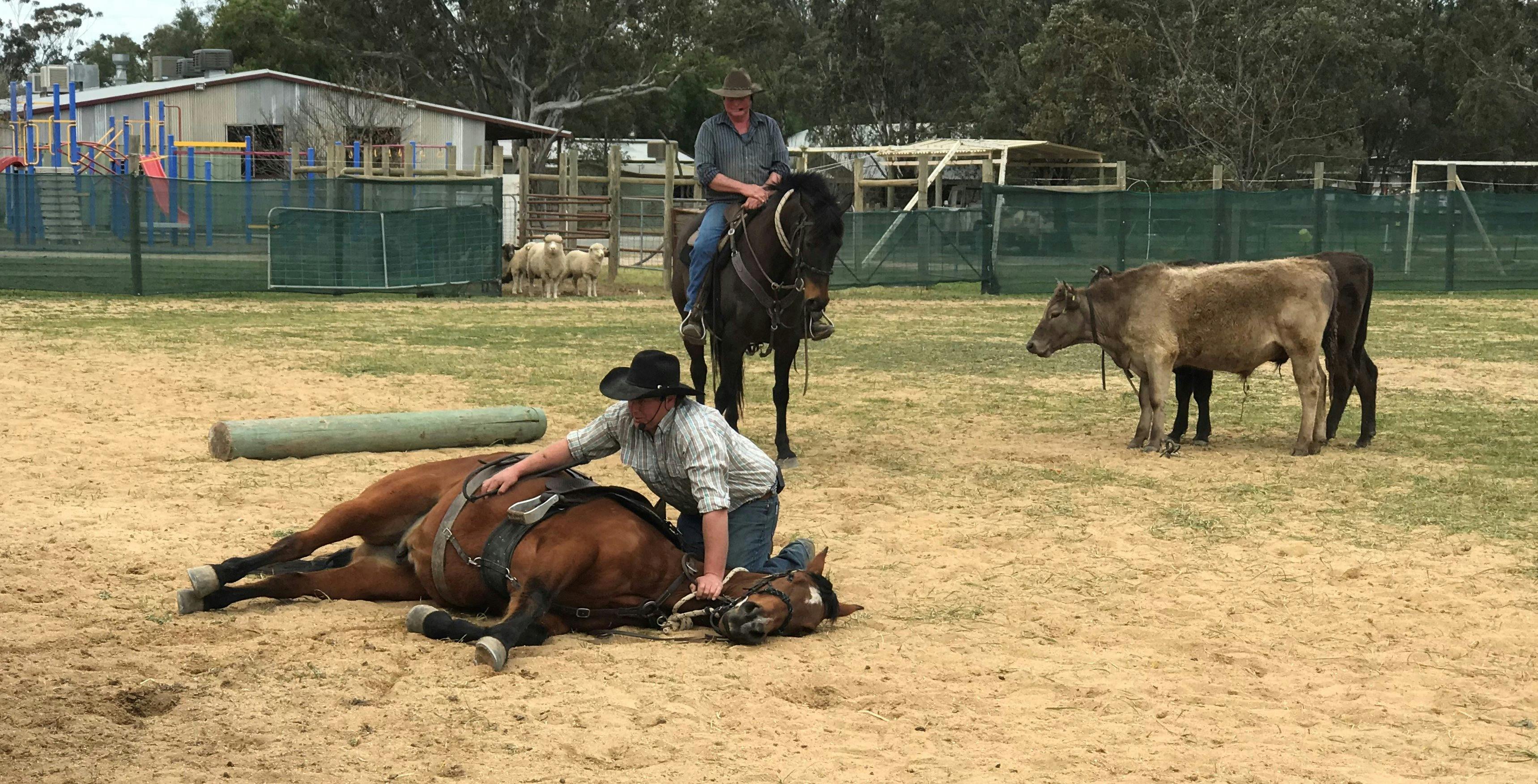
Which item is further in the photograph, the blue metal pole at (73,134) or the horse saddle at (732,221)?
the blue metal pole at (73,134)

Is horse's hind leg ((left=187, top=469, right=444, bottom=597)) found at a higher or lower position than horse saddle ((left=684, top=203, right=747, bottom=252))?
lower

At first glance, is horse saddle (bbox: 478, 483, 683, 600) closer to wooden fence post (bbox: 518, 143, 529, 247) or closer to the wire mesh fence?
the wire mesh fence

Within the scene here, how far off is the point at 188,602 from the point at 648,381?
213 centimetres

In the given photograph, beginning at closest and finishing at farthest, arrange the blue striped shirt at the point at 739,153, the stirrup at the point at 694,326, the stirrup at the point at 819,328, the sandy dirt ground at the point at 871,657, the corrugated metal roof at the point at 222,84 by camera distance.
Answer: the sandy dirt ground at the point at 871,657 < the stirrup at the point at 819,328 < the stirrup at the point at 694,326 < the blue striped shirt at the point at 739,153 < the corrugated metal roof at the point at 222,84

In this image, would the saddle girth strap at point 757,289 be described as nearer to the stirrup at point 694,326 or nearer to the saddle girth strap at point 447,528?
the stirrup at point 694,326

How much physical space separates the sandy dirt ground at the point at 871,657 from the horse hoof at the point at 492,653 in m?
0.08

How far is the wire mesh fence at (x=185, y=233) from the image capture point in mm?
23656

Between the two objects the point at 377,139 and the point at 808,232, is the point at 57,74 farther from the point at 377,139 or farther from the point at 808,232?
the point at 808,232

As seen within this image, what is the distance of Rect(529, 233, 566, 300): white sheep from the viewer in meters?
26.5

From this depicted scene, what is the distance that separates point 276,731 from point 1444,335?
18.6 m

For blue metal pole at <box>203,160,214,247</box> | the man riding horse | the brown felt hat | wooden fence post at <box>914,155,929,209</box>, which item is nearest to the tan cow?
the man riding horse

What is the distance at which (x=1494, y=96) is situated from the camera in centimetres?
5294

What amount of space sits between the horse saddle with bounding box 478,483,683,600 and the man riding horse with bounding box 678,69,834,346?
470cm

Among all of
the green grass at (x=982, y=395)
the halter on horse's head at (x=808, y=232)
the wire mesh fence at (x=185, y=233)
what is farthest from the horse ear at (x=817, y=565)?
the wire mesh fence at (x=185, y=233)
